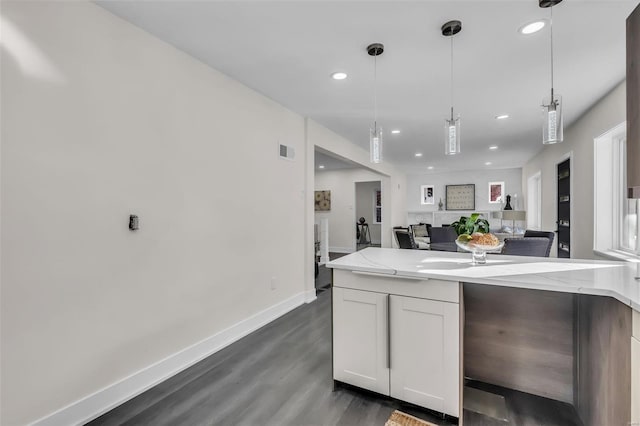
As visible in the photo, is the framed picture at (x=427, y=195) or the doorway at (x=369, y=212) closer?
the framed picture at (x=427, y=195)

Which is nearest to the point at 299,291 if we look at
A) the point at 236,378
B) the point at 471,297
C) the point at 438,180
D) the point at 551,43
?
the point at 236,378

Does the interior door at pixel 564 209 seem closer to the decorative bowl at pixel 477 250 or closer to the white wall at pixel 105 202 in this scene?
the decorative bowl at pixel 477 250

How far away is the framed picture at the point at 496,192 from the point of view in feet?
29.5

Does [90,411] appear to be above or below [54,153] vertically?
below

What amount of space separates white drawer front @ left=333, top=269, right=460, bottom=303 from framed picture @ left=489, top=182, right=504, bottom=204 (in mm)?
8739

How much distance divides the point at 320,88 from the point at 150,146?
5.65ft

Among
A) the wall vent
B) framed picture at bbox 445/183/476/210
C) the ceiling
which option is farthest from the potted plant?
framed picture at bbox 445/183/476/210

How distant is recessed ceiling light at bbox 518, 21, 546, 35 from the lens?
201 centimetres

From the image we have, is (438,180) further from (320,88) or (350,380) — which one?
(350,380)

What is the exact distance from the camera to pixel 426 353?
5.53ft

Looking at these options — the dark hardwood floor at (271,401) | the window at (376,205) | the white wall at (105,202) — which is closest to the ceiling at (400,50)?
the white wall at (105,202)

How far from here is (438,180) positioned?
9727 millimetres

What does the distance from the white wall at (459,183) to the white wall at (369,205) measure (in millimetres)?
1312

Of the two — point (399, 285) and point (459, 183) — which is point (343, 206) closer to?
point (459, 183)
